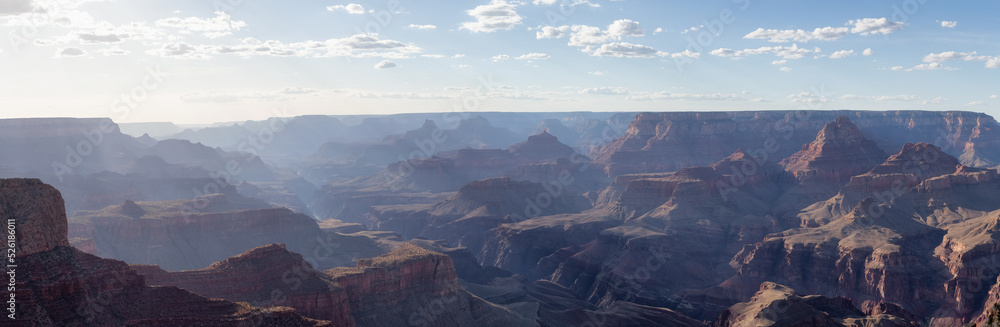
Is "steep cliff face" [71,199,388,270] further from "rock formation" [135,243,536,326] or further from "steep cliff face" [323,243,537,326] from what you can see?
"rock formation" [135,243,536,326]

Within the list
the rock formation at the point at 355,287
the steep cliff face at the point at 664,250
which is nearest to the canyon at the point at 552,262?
the rock formation at the point at 355,287

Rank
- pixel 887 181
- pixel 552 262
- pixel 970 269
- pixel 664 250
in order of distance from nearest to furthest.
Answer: pixel 970 269 → pixel 664 250 → pixel 552 262 → pixel 887 181

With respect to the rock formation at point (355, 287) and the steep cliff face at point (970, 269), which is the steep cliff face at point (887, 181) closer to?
the steep cliff face at point (970, 269)

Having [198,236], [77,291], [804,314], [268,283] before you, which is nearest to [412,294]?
[268,283]

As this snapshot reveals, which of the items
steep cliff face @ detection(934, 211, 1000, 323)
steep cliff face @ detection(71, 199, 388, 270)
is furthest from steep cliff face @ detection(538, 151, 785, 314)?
steep cliff face @ detection(71, 199, 388, 270)

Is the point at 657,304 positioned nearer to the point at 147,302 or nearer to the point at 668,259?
the point at 668,259

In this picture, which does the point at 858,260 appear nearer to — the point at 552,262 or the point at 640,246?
the point at 640,246

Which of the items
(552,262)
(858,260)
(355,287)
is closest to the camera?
(355,287)
